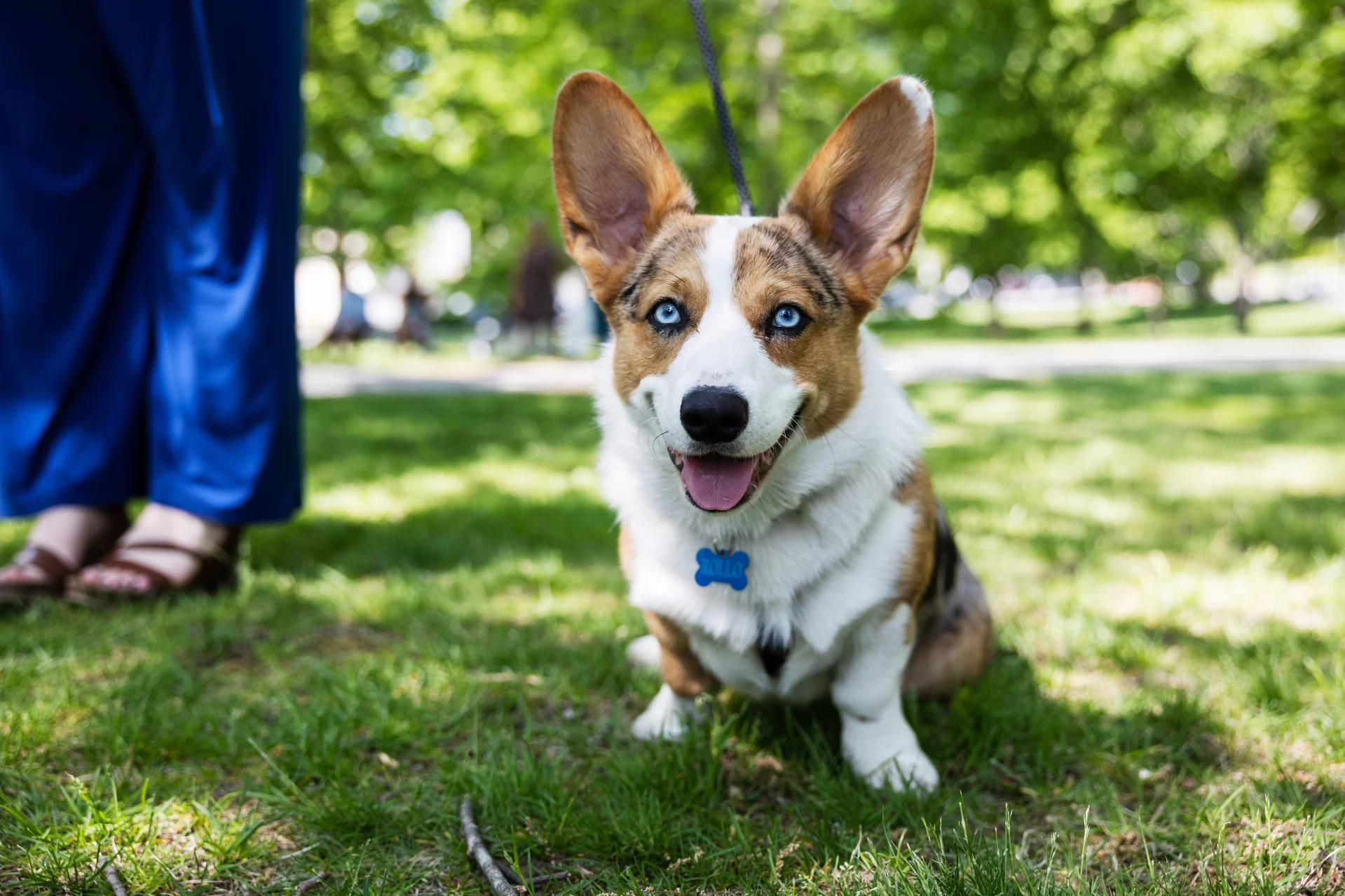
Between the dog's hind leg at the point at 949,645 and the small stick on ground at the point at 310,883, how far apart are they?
1468 mm

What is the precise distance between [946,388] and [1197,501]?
20.5 ft

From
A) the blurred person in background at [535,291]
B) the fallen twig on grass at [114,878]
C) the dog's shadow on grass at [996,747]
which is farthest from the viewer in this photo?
the blurred person in background at [535,291]

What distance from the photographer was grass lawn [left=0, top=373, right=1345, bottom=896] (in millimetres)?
1852

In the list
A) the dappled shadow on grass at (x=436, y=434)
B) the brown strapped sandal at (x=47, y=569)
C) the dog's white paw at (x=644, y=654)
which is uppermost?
the dog's white paw at (x=644, y=654)

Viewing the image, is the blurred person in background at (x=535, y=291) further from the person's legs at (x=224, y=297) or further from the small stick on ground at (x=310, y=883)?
the small stick on ground at (x=310, y=883)

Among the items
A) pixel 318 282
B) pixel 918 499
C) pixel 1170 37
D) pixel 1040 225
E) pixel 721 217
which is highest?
pixel 1170 37

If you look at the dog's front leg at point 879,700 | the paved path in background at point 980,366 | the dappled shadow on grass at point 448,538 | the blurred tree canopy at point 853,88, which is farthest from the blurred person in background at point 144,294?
the paved path in background at point 980,366

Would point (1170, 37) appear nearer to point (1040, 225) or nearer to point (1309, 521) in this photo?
point (1309, 521)

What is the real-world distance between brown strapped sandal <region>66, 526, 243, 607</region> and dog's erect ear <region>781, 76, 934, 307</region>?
234 cm

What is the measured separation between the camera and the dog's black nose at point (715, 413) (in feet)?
6.29

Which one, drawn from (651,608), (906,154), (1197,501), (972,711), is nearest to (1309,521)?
(1197,501)

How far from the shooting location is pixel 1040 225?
29969 mm

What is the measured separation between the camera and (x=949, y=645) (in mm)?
2582

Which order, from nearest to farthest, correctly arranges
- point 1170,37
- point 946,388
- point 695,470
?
1. point 695,470
2. point 946,388
3. point 1170,37
